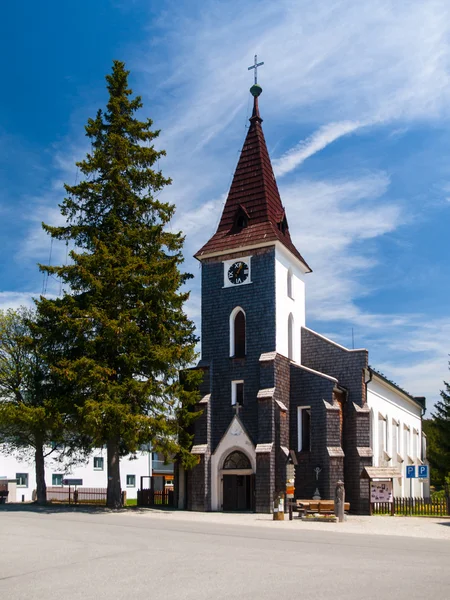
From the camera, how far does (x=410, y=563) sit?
42.3ft

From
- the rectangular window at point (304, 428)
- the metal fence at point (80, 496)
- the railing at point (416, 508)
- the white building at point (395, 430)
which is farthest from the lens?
the white building at point (395, 430)

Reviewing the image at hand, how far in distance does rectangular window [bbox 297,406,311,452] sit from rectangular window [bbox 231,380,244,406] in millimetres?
3031

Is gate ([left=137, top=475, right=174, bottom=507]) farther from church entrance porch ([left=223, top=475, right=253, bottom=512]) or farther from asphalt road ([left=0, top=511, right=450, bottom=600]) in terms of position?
asphalt road ([left=0, top=511, right=450, bottom=600])

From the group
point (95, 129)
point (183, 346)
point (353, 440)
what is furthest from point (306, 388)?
point (95, 129)

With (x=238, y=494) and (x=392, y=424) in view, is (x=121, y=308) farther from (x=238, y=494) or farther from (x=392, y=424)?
(x=392, y=424)

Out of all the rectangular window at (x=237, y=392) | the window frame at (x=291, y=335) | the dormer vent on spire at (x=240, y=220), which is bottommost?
the rectangular window at (x=237, y=392)

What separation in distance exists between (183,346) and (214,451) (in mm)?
5809

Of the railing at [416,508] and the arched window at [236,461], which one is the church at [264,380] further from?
the railing at [416,508]

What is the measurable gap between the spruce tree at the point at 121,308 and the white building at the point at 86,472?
18.2 m

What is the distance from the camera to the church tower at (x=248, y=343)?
32.5 meters

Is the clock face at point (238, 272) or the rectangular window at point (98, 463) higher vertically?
the clock face at point (238, 272)

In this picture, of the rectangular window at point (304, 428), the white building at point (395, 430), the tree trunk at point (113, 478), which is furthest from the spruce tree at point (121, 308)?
the white building at point (395, 430)

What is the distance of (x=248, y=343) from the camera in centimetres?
3484

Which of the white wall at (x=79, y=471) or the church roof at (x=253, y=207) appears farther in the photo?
the white wall at (x=79, y=471)
